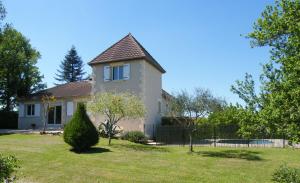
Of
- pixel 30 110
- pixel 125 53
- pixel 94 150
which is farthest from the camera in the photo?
pixel 30 110

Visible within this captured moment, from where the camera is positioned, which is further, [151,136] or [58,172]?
[151,136]

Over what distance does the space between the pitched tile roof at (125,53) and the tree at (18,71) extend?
17.5 meters

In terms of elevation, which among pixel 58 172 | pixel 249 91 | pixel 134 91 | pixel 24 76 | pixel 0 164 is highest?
pixel 24 76

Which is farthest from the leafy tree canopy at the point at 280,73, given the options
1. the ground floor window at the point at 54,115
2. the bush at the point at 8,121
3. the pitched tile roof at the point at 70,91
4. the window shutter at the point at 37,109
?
the bush at the point at 8,121

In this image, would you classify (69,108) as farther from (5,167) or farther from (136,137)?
(5,167)

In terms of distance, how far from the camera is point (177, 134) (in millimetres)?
26656

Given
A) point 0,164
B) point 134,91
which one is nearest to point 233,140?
point 134,91

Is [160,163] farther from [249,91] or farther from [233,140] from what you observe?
[233,140]

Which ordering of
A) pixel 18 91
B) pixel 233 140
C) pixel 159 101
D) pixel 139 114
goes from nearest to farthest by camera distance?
1. pixel 139 114
2. pixel 233 140
3. pixel 159 101
4. pixel 18 91

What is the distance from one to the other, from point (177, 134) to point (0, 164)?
69.3ft

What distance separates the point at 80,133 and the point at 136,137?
7758 mm

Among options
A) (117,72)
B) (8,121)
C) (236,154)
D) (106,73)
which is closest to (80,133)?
(236,154)

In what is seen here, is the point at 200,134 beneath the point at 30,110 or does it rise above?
beneath

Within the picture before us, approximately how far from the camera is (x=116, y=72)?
29.2 meters
